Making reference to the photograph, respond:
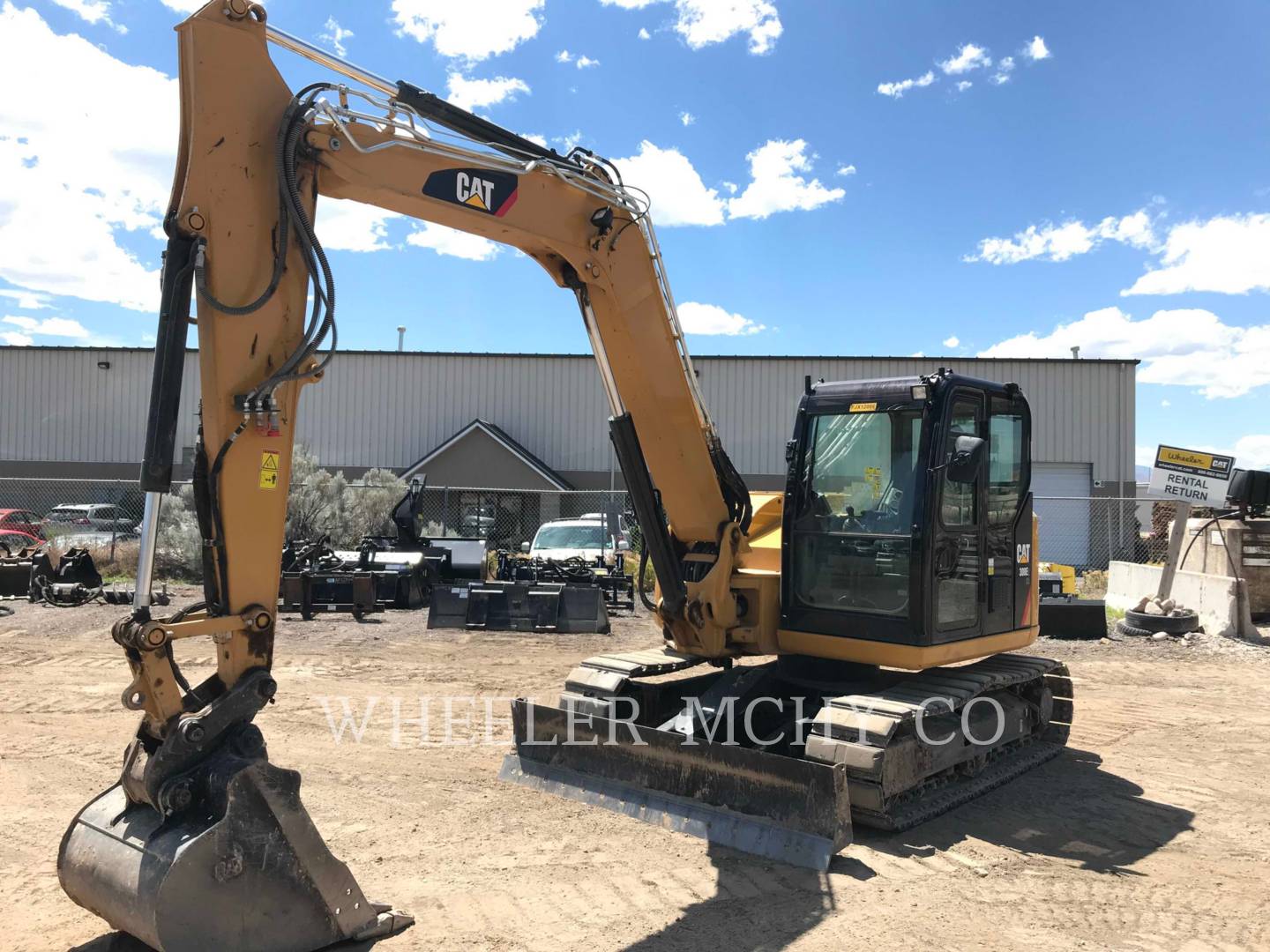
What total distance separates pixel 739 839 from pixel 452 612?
27.4 ft

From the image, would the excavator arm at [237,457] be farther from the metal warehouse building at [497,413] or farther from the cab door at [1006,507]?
the metal warehouse building at [497,413]

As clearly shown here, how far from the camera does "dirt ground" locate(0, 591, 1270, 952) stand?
4.28m

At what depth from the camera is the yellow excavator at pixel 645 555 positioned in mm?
3783

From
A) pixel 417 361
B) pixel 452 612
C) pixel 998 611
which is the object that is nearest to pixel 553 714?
pixel 998 611

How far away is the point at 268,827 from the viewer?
3.72m

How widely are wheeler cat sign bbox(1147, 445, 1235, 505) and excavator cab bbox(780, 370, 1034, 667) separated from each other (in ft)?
28.2

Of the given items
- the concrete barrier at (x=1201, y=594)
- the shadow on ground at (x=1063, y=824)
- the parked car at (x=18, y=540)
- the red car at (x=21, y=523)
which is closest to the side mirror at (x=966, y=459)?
the shadow on ground at (x=1063, y=824)

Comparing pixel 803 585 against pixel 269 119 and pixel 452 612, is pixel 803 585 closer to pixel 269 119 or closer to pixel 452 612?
pixel 269 119

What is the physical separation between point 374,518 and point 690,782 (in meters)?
17.4

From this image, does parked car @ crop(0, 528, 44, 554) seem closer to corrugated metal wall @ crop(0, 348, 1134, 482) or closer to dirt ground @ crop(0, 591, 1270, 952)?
corrugated metal wall @ crop(0, 348, 1134, 482)

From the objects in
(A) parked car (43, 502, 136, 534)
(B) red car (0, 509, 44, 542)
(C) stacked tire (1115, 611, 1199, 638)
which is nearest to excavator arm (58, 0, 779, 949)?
(C) stacked tire (1115, 611, 1199, 638)

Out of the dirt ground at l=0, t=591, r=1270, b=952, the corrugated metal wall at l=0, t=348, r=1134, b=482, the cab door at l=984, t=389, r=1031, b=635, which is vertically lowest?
the dirt ground at l=0, t=591, r=1270, b=952

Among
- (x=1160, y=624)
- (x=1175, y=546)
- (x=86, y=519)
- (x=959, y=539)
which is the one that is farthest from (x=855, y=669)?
(x=86, y=519)

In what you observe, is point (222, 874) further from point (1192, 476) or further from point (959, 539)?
point (1192, 476)
